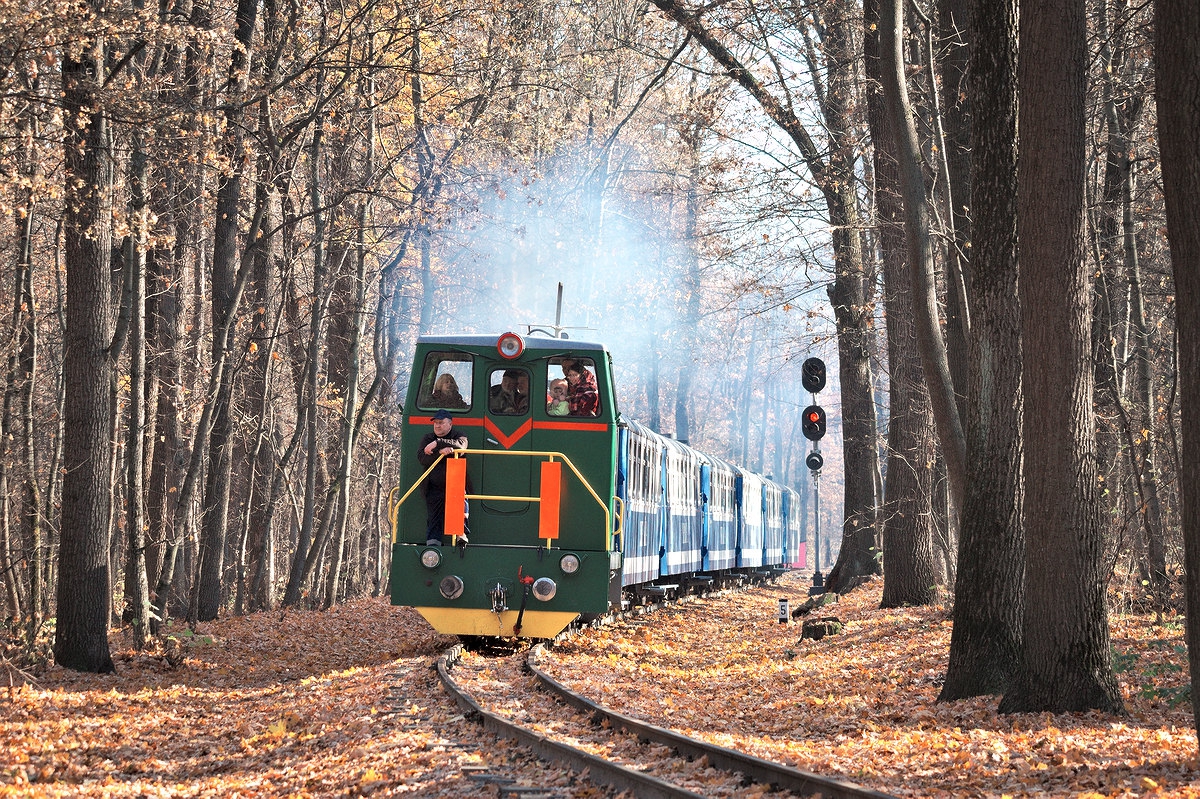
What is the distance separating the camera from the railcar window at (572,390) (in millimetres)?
12961

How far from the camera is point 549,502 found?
40.2 feet

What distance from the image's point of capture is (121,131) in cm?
1247

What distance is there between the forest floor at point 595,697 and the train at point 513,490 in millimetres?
729

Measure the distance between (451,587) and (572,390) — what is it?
8.35 feet

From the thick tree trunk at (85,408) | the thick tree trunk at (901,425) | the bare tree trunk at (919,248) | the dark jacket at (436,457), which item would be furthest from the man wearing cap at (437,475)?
the thick tree trunk at (901,425)

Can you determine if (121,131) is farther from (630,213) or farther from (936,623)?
(630,213)

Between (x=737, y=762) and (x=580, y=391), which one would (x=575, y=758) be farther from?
(x=580, y=391)

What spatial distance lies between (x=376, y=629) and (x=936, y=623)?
27.4 feet

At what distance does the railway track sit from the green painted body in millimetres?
1470

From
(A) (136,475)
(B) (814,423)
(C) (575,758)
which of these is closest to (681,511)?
(B) (814,423)

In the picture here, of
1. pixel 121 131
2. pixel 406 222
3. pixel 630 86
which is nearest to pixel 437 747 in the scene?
pixel 121 131

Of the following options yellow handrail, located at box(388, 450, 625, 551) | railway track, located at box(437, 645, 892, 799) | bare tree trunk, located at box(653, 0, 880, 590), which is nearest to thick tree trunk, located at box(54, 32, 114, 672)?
yellow handrail, located at box(388, 450, 625, 551)

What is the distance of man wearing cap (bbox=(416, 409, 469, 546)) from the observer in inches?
490

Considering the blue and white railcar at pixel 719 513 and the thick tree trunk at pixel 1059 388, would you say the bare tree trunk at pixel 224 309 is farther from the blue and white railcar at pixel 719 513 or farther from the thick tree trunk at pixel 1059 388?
the thick tree trunk at pixel 1059 388
